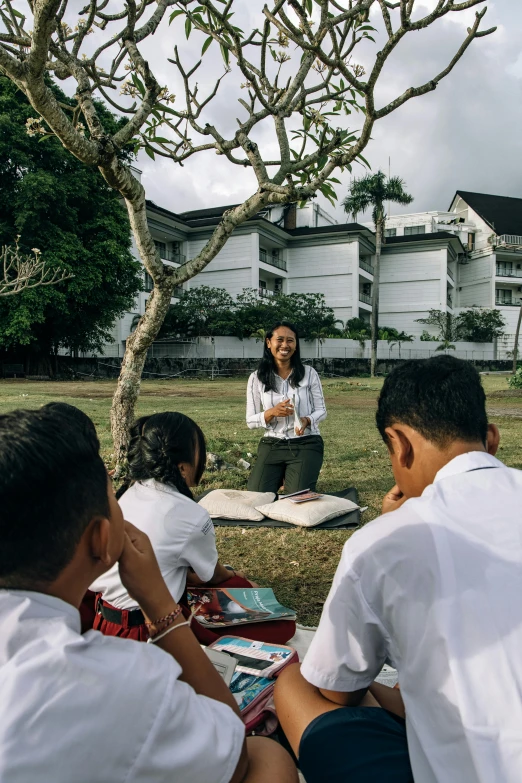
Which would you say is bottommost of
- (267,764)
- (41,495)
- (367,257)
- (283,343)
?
(267,764)

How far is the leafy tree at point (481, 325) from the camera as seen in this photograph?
42.9 m

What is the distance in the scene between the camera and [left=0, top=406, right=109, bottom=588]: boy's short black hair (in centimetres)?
103

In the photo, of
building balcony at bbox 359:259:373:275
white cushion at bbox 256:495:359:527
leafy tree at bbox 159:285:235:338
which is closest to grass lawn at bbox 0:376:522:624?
white cushion at bbox 256:495:359:527

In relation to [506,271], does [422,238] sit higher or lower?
Answer: higher

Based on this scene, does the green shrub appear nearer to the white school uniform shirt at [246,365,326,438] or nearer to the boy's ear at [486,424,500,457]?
the white school uniform shirt at [246,365,326,438]

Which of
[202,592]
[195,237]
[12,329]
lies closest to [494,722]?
[202,592]

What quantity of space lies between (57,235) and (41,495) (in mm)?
23318

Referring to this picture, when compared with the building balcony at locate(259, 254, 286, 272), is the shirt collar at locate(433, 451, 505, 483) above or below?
below

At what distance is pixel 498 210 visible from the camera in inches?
1993

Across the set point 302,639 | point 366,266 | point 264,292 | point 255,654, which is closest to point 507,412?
point 302,639

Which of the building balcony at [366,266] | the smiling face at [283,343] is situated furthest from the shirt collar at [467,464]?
the building balcony at [366,266]

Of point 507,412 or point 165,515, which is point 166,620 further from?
point 507,412

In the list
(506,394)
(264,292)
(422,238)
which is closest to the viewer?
(506,394)

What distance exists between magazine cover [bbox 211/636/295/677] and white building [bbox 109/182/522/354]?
31.7m
